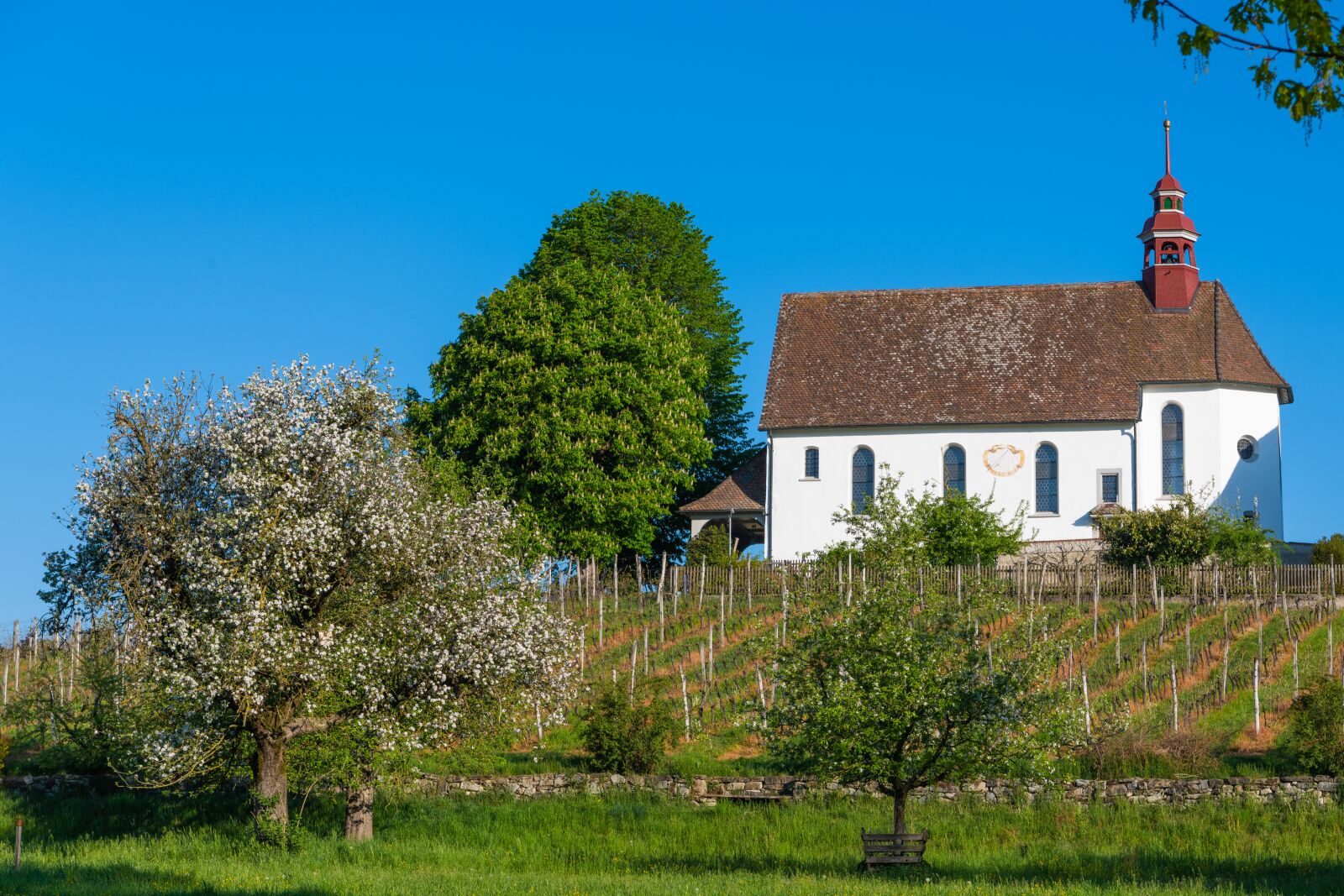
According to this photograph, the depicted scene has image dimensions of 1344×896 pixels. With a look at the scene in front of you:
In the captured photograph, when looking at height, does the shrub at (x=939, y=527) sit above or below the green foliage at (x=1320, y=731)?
above

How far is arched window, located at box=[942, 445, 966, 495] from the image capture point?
57938 millimetres

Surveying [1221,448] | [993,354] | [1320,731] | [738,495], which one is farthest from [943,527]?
[1320,731]

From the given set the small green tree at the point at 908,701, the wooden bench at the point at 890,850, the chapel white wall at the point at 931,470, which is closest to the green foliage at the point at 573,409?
the chapel white wall at the point at 931,470

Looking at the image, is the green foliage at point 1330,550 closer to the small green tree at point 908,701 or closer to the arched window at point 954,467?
the arched window at point 954,467

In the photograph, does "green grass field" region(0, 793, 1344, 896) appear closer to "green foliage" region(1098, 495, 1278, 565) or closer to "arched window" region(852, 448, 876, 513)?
"green foliage" region(1098, 495, 1278, 565)

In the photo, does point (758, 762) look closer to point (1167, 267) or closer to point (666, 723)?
point (666, 723)

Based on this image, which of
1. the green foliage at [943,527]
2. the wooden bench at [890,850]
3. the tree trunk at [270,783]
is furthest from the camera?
the green foliage at [943,527]

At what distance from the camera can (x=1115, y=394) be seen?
57375 millimetres

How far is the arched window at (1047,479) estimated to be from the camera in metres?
56.7

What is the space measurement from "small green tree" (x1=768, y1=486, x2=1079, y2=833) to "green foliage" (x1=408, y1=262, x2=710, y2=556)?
2675 cm

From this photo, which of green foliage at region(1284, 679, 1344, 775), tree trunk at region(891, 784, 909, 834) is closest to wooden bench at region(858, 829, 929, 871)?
tree trunk at region(891, 784, 909, 834)

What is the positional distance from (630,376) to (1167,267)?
22.3 meters

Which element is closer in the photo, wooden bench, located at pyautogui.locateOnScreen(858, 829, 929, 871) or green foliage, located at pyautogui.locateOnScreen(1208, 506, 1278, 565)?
wooden bench, located at pyautogui.locateOnScreen(858, 829, 929, 871)

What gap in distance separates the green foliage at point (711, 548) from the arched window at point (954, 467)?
8.56 m
